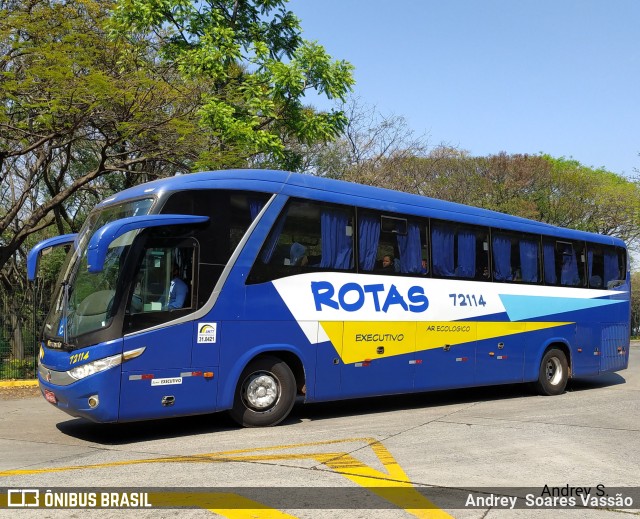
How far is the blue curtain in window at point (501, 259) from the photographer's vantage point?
13.3m

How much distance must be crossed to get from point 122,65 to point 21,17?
7.76 feet

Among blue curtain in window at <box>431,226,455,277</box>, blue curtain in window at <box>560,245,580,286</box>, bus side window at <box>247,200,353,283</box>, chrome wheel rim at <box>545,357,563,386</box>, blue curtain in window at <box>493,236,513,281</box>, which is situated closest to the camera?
bus side window at <box>247,200,353,283</box>

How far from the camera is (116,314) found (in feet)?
27.2

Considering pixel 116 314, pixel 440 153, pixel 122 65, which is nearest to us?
pixel 116 314

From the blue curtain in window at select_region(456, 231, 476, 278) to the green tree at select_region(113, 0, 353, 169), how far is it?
5.02 m

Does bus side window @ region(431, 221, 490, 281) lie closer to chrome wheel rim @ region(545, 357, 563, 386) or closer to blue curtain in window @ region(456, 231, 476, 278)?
blue curtain in window @ region(456, 231, 476, 278)

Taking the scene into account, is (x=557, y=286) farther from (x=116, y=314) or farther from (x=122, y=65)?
(x=122, y=65)

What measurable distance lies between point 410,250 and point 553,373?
548 centimetres

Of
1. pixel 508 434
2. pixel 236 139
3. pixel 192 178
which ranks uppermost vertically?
pixel 236 139

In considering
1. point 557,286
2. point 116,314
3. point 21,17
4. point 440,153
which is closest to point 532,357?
point 557,286

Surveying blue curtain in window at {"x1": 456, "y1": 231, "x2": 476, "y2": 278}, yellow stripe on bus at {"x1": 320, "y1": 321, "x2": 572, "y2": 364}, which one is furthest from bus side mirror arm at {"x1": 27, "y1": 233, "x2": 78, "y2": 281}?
blue curtain in window at {"x1": 456, "y1": 231, "x2": 476, "y2": 278}

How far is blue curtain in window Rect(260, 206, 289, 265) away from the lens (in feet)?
31.6

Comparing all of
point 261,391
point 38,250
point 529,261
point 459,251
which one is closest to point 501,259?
point 529,261

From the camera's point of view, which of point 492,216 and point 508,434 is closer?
point 508,434
